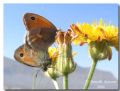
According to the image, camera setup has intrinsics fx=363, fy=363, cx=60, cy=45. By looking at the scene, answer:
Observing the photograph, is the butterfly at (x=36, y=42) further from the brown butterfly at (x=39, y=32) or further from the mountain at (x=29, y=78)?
the mountain at (x=29, y=78)

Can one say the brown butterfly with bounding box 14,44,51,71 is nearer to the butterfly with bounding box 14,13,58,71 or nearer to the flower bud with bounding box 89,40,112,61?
the butterfly with bounding box 14,13,58,71

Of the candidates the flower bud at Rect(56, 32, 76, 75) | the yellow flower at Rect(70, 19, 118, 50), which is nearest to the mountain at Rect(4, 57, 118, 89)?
the yellow flower at Rect(70, 19, 118, 50)

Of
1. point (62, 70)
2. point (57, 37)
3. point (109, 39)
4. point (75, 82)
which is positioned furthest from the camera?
point (75, 82)

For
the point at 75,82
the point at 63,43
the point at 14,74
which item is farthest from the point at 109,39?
the point at 14,74

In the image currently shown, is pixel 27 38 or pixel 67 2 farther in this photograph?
pixel 67 2

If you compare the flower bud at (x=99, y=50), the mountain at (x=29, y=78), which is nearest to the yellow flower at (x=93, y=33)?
the flower bud at (x=99, y=50)

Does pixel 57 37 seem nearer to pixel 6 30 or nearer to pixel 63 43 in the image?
pixel 63 43

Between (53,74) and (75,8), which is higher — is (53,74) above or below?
below

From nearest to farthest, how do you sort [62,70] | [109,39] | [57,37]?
[62,70], [57,37], [109,39]
